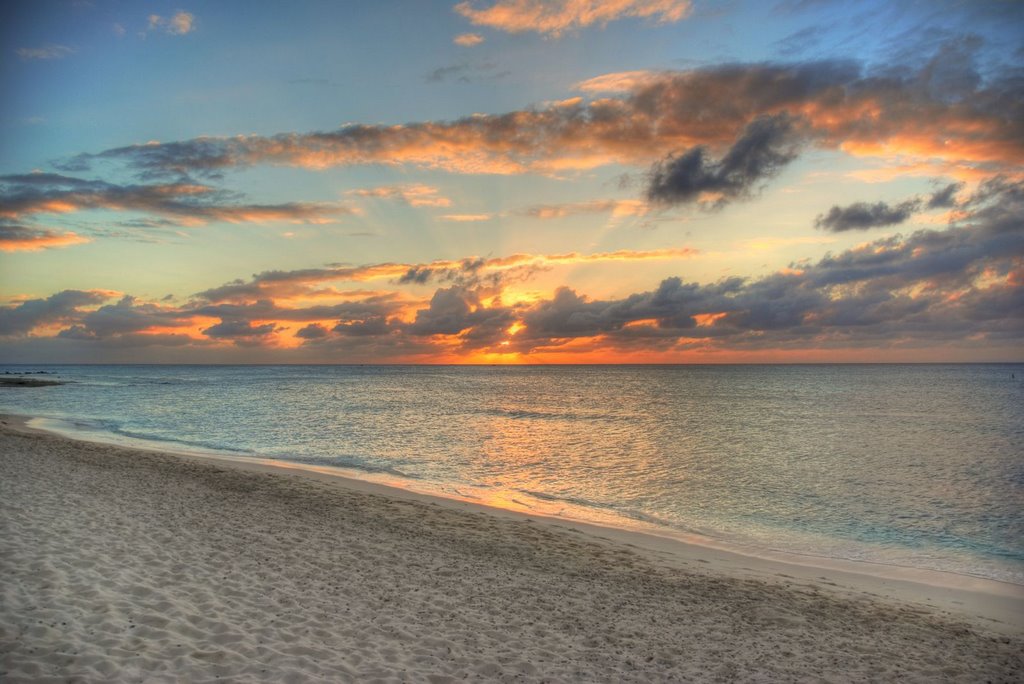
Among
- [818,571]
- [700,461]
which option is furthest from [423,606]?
[700,461]

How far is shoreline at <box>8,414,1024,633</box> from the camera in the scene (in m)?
13.1

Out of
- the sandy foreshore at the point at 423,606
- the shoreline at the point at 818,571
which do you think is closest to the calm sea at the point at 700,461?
the shoreline at the point at 818,571

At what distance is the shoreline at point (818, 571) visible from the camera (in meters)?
13.1

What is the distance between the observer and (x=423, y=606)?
34.2 ft

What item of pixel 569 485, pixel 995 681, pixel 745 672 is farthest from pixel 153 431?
pixel 995 681

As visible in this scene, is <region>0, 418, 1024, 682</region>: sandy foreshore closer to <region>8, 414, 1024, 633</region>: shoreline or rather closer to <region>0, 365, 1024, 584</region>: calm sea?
<region>8, 414, 1024, 633</region>: shoreline

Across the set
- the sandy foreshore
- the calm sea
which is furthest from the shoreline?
the calm sea

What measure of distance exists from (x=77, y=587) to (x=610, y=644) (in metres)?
9.01

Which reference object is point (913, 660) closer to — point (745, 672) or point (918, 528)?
point (745, 672)

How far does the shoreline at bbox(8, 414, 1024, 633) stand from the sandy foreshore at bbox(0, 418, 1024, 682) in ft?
0.34

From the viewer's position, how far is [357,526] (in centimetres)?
Answer: 1650

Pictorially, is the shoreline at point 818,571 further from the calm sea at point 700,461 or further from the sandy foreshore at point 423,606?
the calm sea at point 700,461

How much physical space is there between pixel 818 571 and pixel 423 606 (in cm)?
1123

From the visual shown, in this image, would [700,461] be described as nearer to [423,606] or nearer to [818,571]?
[818,571]
